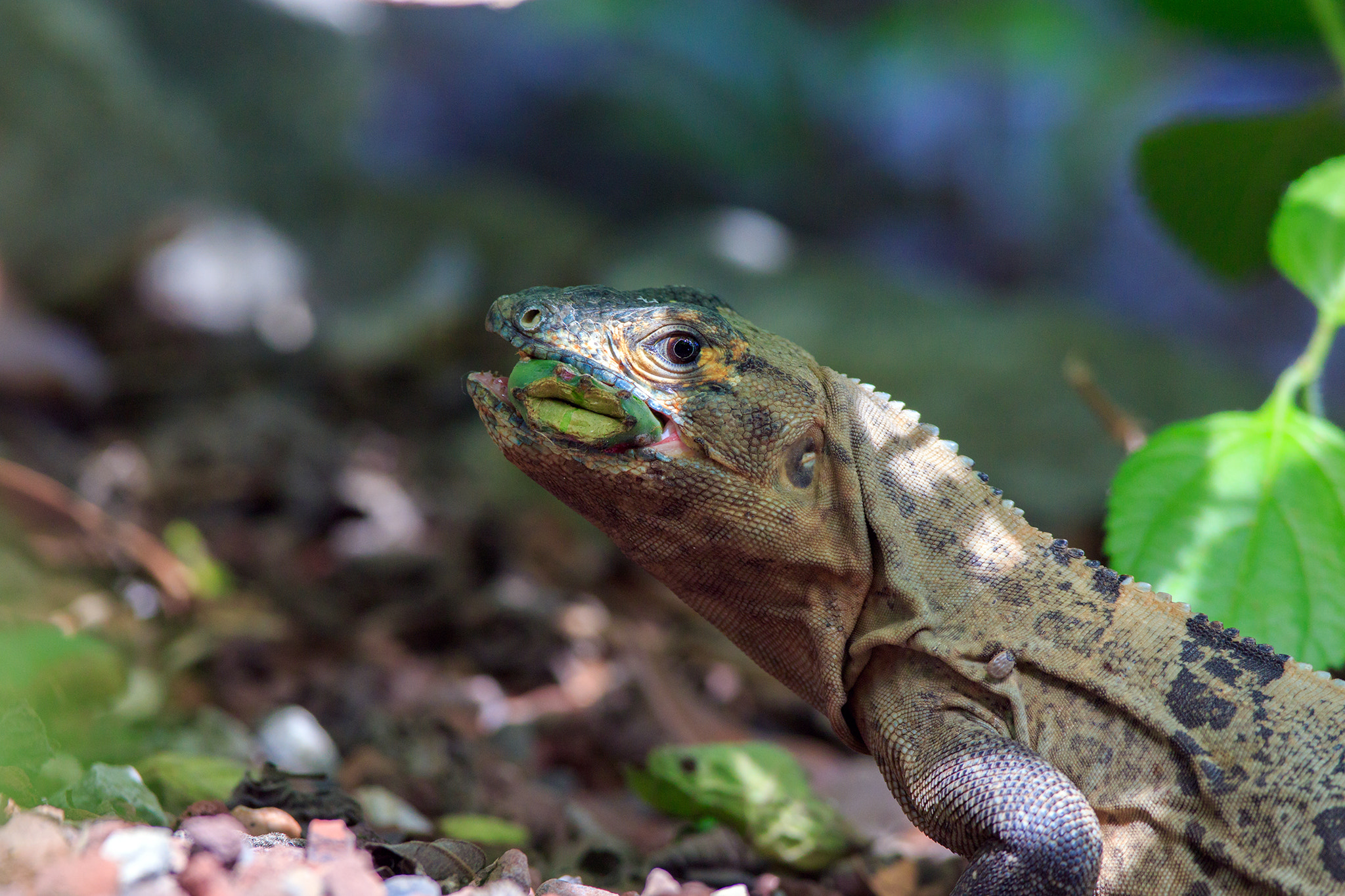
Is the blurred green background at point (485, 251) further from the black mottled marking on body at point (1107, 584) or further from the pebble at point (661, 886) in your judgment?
the black mottled marking on body at point (1107, 584)

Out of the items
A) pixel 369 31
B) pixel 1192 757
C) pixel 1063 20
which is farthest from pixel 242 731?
pixel 1063 20

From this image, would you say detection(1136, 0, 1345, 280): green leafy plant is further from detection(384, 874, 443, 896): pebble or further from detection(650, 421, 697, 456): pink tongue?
detection(384, 874, 443, 896): pebble

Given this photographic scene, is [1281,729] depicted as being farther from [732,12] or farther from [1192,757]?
[732,12]

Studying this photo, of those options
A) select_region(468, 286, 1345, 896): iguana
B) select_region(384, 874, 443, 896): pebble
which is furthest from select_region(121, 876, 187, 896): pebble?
select_region(468, 286, 1345, 896): iguana

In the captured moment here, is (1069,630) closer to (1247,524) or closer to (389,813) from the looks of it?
(1247,524)

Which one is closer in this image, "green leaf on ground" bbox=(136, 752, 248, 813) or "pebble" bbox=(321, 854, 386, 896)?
"pebble" bbox=(321, 854, 386, 896)

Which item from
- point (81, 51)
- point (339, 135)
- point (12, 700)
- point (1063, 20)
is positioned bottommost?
point (12, 700)
